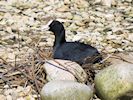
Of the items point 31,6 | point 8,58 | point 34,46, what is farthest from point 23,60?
point 31,6

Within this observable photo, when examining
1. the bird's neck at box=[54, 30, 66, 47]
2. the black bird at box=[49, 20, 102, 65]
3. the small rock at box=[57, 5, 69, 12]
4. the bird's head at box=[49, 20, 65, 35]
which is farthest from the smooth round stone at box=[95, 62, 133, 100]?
the small rock at box=[57, 5, 69, 12]

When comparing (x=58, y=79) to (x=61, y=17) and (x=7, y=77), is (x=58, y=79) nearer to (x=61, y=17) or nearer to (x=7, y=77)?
(x=7, y=77)

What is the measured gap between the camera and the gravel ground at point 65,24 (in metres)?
6.41

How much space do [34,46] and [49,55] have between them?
543mm

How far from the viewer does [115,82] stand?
489cm

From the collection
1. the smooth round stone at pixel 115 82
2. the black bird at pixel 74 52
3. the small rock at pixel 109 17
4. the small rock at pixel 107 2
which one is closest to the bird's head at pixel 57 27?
the black bird at pixel 74 52

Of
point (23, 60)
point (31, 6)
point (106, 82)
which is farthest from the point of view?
point (31, 6)

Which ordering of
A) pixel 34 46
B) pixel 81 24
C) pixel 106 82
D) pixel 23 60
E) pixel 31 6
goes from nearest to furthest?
pixel 106 82
pixel 23 60
pixel 34 46
pixel 81 24
pixel 31 6

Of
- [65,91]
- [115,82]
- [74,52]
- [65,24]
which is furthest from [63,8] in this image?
[65,91]

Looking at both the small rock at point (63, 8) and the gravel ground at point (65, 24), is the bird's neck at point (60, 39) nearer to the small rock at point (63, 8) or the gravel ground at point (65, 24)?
the gravel ground at point (65, 24)

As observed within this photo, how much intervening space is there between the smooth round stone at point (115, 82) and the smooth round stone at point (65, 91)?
10.1 inches

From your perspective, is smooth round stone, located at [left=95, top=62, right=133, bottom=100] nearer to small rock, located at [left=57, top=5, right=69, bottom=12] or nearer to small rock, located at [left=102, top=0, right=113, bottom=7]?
small rock, located at [left=57, top=5, right=69, bottom=12]

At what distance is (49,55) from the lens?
5.86 metres

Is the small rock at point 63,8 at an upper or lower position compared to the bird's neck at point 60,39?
upper
